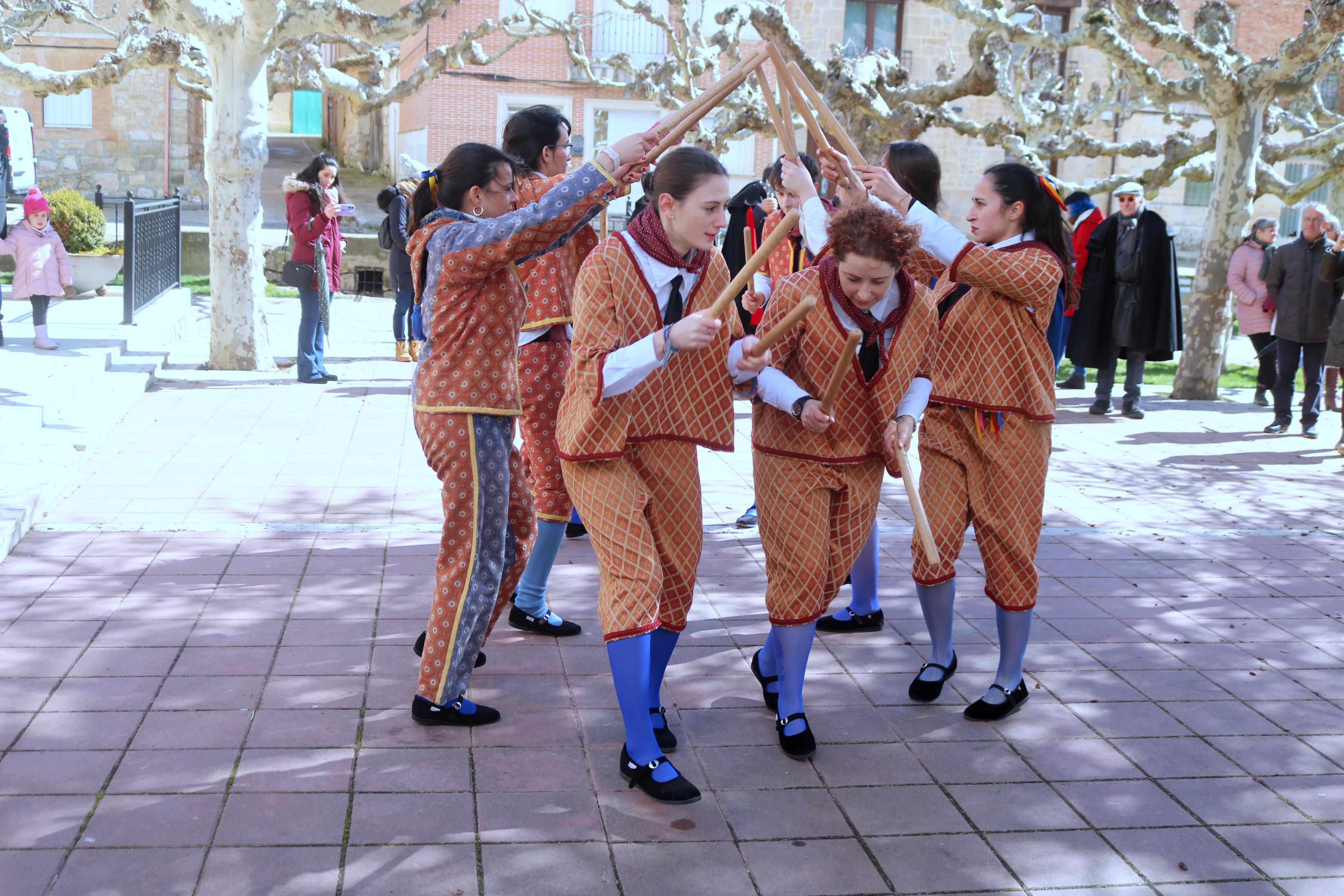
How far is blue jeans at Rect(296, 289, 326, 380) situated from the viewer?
1034 cm

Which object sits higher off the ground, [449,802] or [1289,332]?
[1289,332]

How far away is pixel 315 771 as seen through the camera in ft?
11.8

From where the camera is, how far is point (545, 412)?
4.77 meters

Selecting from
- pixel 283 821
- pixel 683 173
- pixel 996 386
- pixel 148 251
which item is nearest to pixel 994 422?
pixel 996 386

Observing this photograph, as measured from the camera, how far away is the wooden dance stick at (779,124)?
12.4ft

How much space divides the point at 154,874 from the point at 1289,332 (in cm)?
956

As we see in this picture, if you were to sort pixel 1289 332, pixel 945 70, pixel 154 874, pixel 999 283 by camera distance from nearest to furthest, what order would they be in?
pixel 154 874 < pixel 999 283 < pixel 1289 332 < pixel 945 70

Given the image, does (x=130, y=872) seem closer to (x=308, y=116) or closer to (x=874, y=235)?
(x=874, y=235)

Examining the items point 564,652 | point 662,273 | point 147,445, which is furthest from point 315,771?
point 147,445

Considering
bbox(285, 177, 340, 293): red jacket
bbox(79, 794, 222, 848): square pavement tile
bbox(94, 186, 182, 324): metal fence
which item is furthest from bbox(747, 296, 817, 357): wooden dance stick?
bbox(94, 186, 182, 324): metal fence

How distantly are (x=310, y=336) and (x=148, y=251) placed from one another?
11.3 ft

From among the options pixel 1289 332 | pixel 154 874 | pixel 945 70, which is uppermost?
pixel 945 70

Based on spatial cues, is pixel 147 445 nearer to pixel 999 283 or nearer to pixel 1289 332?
pixel 999 283

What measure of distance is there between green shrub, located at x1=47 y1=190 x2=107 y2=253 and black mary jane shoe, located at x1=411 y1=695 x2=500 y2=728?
11999 millimetres
